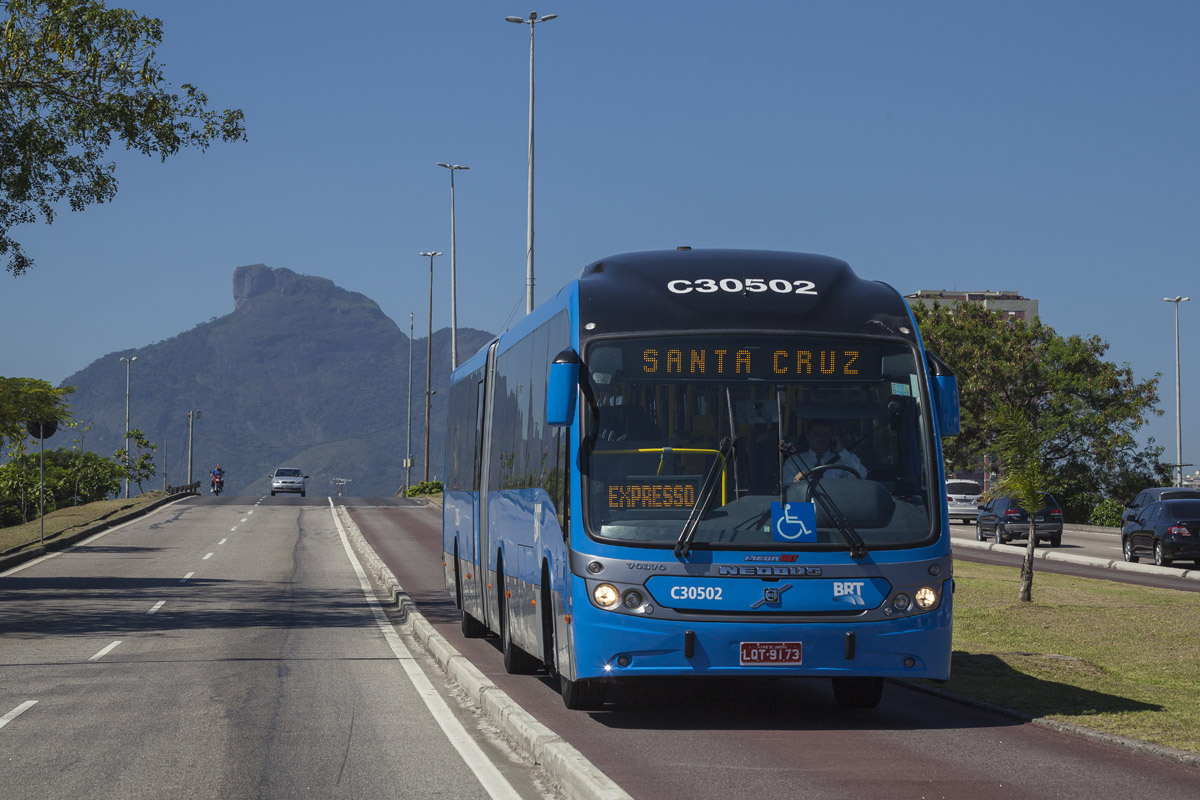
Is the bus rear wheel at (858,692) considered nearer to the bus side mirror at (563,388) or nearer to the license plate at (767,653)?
the license plate at (767,653)

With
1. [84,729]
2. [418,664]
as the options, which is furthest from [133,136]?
[84,729]

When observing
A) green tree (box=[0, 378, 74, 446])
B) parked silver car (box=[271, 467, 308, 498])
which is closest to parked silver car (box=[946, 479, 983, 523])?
green tree (box=[0, 378, 74, 446])

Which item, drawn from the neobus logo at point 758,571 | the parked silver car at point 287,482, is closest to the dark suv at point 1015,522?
the neobus logo at point 758,571

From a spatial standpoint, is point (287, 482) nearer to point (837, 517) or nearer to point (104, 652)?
point (104, 652)

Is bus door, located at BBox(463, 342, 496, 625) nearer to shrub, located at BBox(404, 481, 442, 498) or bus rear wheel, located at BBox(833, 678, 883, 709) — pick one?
bus rear wheel, located at BBox(833, 678, 883, 709)

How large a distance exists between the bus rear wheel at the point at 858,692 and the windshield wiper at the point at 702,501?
7.14 feet

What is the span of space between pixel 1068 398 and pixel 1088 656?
148 feet

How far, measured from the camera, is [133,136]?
920 inches

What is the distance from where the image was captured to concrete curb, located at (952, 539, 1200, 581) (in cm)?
2891

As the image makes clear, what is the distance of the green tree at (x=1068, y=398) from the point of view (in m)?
56.8

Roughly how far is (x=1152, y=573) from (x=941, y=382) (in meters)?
21.1

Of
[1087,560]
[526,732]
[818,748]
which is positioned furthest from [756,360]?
[1087,560]

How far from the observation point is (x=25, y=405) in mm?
29641

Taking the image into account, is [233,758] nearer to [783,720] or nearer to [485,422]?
[783,720]
